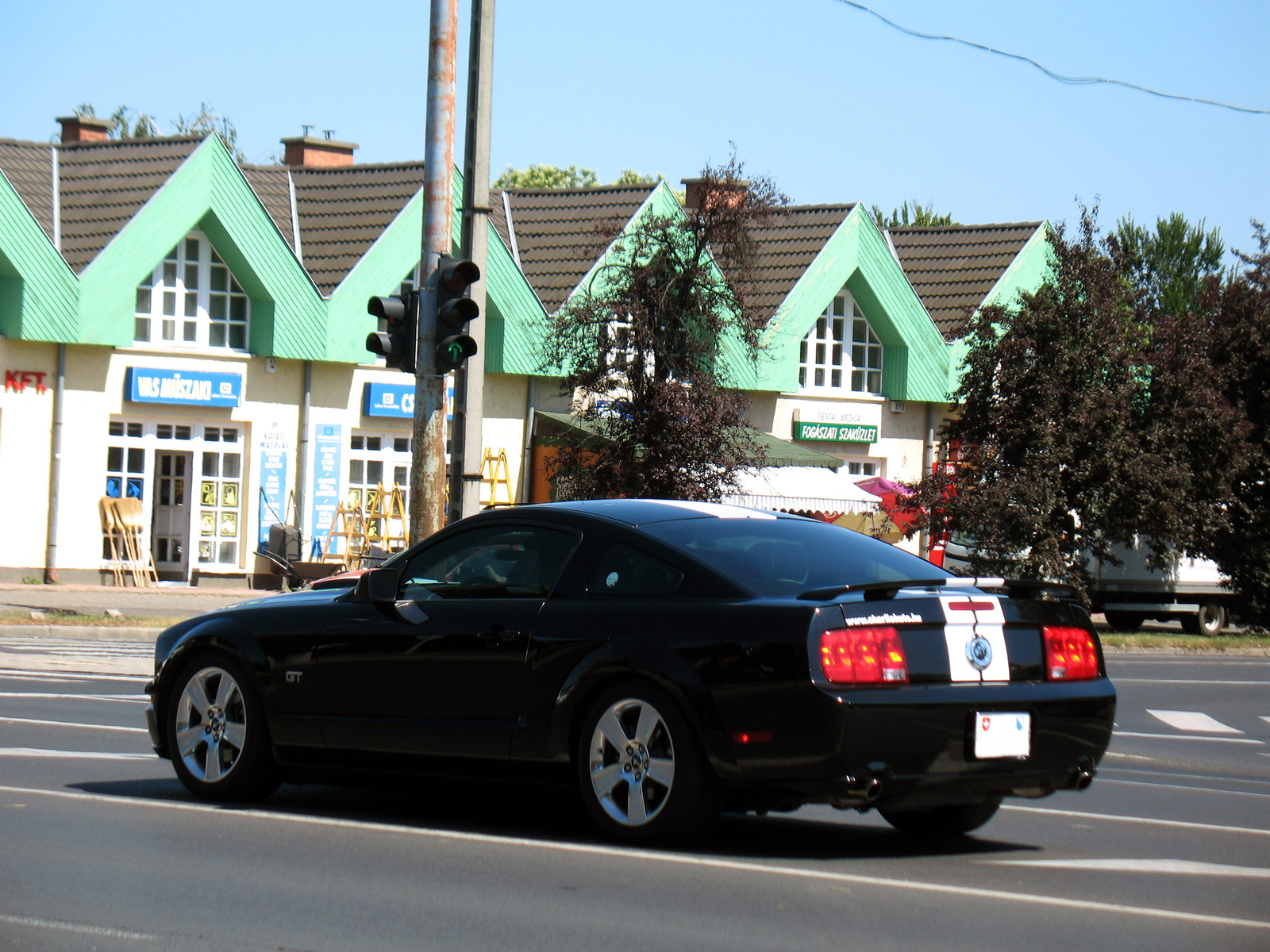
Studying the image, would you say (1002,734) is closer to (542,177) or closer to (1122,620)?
(1122,620)

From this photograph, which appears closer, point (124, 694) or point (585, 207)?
point (124, 694)

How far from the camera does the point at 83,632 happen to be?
2094 centimetres

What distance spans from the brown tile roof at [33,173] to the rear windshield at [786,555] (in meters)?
25.6

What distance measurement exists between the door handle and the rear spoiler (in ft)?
4.18

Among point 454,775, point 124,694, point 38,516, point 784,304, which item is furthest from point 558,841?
point 784,304

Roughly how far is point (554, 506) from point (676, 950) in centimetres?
287

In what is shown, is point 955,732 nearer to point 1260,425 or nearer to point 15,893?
point 15,893

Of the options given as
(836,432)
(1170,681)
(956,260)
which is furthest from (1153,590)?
(956,260)

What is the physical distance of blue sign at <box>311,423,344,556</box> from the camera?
109 feet

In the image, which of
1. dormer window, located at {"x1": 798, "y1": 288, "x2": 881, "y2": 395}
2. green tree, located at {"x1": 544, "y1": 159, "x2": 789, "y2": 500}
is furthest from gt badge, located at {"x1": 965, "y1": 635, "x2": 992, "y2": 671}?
dormer window, located at {"x1": 798, "y1": 288, "x2": 881, "y2": 395}

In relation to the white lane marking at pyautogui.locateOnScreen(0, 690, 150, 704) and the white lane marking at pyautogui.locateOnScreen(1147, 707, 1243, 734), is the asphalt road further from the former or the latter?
the white lane marking at pyautogui.locateOnScreen(1147, 707, 1243, 734)

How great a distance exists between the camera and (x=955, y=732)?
6.66 metres

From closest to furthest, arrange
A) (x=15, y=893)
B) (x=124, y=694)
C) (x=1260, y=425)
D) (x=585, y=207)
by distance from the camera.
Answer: (x=15, y=893), (x=124, y=694), (x=1260, y=425), (x=585, y=207)

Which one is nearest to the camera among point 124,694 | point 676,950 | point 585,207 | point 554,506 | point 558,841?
point 676,950
